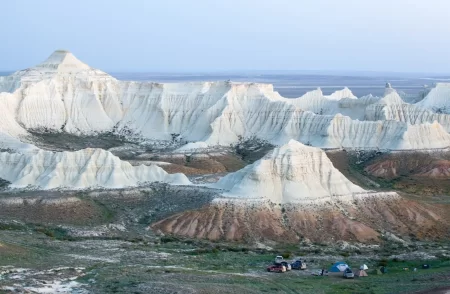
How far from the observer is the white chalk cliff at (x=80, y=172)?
80.0 meters

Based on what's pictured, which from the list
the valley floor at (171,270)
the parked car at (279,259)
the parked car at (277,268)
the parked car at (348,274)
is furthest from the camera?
the parked car at (279,259)

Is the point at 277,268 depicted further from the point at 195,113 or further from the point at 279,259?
the point at 195,113

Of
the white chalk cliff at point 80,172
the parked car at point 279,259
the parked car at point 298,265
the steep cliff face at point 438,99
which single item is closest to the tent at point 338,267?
the parked car at point 298,265

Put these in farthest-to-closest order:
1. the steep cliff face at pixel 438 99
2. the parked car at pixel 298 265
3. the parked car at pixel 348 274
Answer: the steep cliff face at pixel 438 99 → the parked car at pixel 298 265 → the parked car at pixel 348 274

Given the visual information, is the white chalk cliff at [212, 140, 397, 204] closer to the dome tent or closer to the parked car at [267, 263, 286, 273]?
the dome tent

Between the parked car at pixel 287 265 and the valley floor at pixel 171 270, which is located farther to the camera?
the parked car at pixel 287 265

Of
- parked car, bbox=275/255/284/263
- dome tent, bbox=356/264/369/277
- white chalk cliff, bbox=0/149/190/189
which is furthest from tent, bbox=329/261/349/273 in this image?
white chalk cliff, bbox=0/149/190/189

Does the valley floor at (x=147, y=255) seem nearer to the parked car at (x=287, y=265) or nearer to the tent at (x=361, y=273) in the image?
the tent at (x=361, y=273)

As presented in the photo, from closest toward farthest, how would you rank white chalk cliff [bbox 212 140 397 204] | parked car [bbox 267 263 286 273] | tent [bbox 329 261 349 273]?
parked car [bbox 267 263 286 273] < tent [bbox 329 261 349 273] < white chalk cliff [bbox 212 140 397 204]

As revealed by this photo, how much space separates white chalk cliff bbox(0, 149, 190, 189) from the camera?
80.0 m

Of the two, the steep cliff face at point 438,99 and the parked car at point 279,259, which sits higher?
the steep cliff face at point 438,99

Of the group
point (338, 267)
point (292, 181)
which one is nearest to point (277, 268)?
point (338, 267)

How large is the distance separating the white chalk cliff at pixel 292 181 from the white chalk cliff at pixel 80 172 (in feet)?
39.7

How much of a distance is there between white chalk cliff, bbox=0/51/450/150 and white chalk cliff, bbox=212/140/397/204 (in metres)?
43.7
